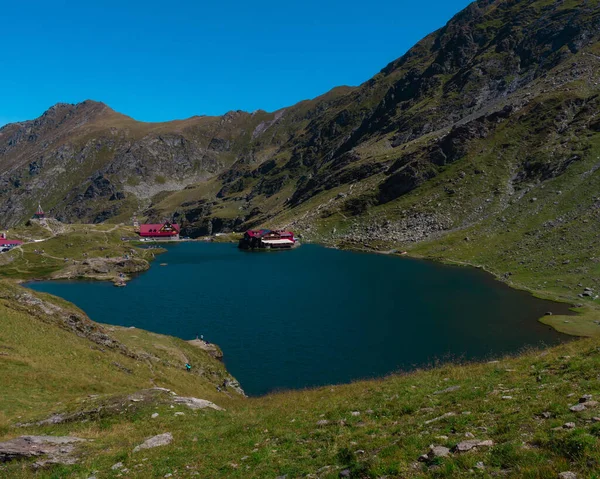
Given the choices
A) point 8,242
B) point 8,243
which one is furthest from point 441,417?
point 8,242

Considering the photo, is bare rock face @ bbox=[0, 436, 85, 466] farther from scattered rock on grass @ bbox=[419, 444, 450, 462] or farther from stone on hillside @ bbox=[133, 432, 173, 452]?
scattered rock on grass @ bbox=[419, 444, 450, 462]

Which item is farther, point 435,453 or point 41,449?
point 41,449

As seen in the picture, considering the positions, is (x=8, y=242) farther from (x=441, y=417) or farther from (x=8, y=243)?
(x=441, y=417)

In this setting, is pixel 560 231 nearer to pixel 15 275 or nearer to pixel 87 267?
pixel 87 267

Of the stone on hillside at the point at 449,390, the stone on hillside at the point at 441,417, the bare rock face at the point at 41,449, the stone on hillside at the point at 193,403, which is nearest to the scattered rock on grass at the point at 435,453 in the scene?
the stone on hillside at the point at 441,417

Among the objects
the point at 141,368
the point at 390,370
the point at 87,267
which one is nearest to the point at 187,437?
the point at 141,368

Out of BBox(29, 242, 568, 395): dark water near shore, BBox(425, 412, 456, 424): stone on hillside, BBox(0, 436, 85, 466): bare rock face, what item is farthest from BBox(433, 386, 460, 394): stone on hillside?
BBox(29, 242, 568, 395): dark water near shore
